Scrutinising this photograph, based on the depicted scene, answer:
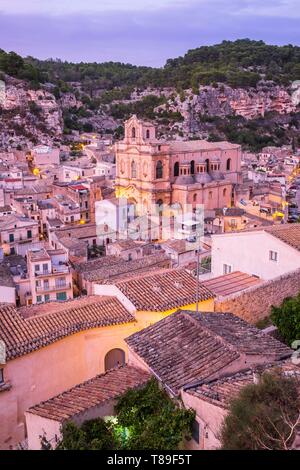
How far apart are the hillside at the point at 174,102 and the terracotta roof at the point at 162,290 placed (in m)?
61.3

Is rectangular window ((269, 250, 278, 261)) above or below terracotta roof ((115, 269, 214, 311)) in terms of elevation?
above

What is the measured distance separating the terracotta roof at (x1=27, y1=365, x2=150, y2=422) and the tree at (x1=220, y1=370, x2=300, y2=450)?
258cm

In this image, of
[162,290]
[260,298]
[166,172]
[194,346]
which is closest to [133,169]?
[166,172]

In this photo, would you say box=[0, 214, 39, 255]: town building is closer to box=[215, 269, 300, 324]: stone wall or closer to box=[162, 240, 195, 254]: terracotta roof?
box=[162, 240, 195, 254]: terracotta roof

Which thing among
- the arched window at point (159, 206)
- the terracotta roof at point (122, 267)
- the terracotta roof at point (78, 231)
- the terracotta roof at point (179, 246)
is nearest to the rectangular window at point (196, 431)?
the terracotta roof at point (122, 267)

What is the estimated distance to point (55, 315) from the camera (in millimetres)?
10453

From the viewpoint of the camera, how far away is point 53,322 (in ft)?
33.6

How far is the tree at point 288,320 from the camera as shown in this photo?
10.3 m

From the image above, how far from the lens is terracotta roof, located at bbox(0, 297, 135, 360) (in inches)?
373

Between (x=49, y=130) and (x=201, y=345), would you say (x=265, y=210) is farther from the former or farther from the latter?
(x=49, y=130)

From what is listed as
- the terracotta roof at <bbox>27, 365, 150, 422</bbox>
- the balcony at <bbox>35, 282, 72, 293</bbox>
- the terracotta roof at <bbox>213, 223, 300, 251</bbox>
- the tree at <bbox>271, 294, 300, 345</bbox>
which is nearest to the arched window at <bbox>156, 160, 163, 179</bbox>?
the balcony at <bbox>35, 282, 72, 293</bbox>

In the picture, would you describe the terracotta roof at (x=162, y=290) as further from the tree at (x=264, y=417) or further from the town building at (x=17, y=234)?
the town building at (x=17, y=234)
